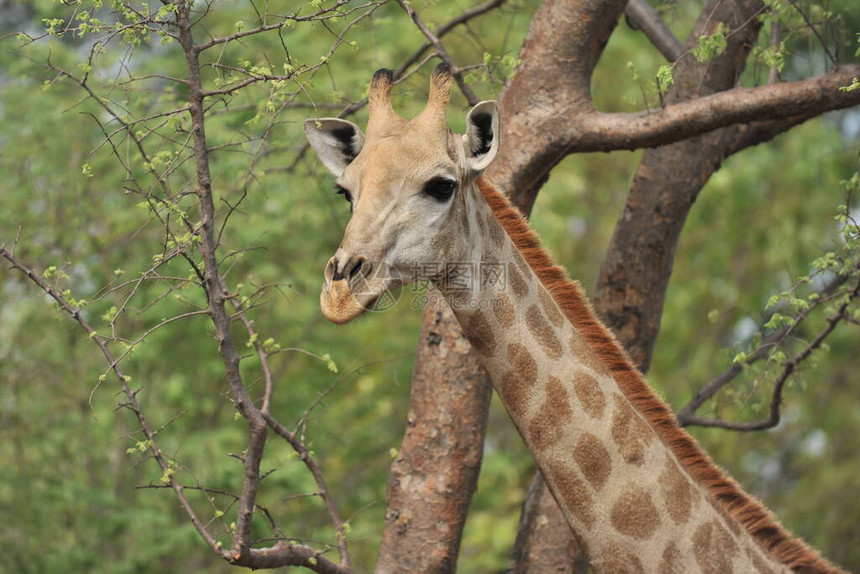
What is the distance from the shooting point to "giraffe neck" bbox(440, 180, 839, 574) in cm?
516

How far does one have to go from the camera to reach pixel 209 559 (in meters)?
14.0

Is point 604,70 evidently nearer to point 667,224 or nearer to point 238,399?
point 667,224

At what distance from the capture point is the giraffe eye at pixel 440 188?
5.07m

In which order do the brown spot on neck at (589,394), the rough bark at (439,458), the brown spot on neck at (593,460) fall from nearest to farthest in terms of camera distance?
the brown spot on neck at (593,460), the brown spot on neck at (589,394), the rough bark at (439,458)

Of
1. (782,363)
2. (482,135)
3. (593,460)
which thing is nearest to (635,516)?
(593,460)

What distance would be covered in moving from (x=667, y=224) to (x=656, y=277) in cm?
39

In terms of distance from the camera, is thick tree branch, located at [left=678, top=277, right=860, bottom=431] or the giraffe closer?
the giraffe

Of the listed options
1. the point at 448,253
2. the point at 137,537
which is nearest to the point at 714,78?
the point at 448,253

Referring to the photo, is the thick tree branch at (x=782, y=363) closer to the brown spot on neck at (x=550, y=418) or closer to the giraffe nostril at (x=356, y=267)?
the brown spot on neck at (x=550, y=418)

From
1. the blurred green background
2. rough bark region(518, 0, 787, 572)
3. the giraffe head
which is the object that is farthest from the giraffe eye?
rough bark region(518, 0, 787, 572)

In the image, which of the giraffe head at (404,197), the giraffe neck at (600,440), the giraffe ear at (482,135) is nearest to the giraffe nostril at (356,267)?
the giraffe head at (404,197)

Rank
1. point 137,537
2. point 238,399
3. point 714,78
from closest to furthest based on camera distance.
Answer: point 238,399, point 714,78, point 137,537

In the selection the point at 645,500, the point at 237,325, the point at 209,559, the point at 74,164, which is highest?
the point at 645,500

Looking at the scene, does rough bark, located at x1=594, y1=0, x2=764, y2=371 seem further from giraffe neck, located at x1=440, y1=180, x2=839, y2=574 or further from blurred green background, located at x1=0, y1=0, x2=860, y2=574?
giraffe neck, located at x1=440, y1=180, x2=839, y2=574
